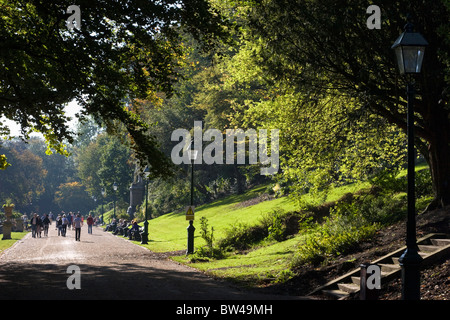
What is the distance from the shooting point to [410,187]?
877 centimetres

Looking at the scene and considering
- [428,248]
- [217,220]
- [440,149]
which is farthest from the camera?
[217,220]

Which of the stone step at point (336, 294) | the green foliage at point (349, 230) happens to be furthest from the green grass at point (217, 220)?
the stone step at point (336, 294)

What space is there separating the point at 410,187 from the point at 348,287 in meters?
3.60

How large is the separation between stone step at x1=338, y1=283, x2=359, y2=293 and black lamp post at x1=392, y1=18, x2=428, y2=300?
2.61m

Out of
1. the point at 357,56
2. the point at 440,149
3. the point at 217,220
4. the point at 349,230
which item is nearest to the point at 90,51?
the point at 357,56

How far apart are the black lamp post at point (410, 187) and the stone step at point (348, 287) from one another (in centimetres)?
261

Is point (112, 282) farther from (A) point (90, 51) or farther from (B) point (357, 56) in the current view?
(B) point (357, 56)

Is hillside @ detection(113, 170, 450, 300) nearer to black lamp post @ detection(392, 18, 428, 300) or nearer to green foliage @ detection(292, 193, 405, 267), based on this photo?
green foliage @ detection(292, 193, 405, 267)

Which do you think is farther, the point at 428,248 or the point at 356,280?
the point at 428,248

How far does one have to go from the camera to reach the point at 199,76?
43.5m

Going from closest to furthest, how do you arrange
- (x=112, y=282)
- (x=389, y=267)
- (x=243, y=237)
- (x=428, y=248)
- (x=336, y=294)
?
1. (x=336, y=294)
2. (x=389, y=267)
3. (x=428, y=248)
4. (x=112, y=282)
5. (x=243, y=237)

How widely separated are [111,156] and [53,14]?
6688cm

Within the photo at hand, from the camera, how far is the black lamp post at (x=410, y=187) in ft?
27.7

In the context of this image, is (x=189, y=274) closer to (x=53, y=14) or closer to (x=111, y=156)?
(x=53, y=14)
